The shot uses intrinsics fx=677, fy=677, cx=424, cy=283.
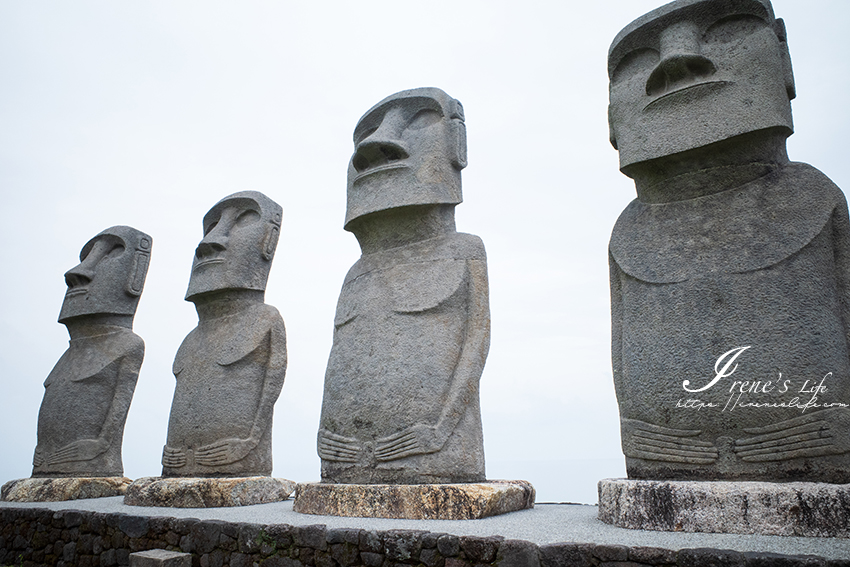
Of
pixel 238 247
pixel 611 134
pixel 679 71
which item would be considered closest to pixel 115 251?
pixel 238 247

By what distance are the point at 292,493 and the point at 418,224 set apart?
306 centimetres

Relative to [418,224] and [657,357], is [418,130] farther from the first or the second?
[657,357]

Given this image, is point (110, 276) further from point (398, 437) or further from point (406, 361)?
point (398, 437)

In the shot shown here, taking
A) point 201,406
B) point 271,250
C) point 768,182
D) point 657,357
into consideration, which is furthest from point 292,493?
point 768,182

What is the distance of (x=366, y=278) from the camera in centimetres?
557

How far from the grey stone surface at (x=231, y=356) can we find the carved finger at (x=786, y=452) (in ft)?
14.0

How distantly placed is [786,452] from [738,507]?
1.42ft

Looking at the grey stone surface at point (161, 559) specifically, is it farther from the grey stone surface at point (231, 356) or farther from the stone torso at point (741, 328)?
the stone torso at point (741, 328)

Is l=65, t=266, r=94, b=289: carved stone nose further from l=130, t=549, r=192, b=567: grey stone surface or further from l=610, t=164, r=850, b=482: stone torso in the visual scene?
l=610, t=164, r=850, b=482: stone torso

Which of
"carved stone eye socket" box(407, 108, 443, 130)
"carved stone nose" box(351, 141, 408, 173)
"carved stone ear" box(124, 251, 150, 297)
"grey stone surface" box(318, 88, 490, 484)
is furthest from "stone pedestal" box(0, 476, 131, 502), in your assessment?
"carved stone eye socket" box(407, 108, 443, 130)

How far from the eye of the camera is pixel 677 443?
381cm

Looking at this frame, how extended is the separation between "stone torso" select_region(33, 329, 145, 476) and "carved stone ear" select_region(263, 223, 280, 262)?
233cm

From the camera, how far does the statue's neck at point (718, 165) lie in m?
4.03

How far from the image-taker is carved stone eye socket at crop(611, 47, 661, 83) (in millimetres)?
4488
